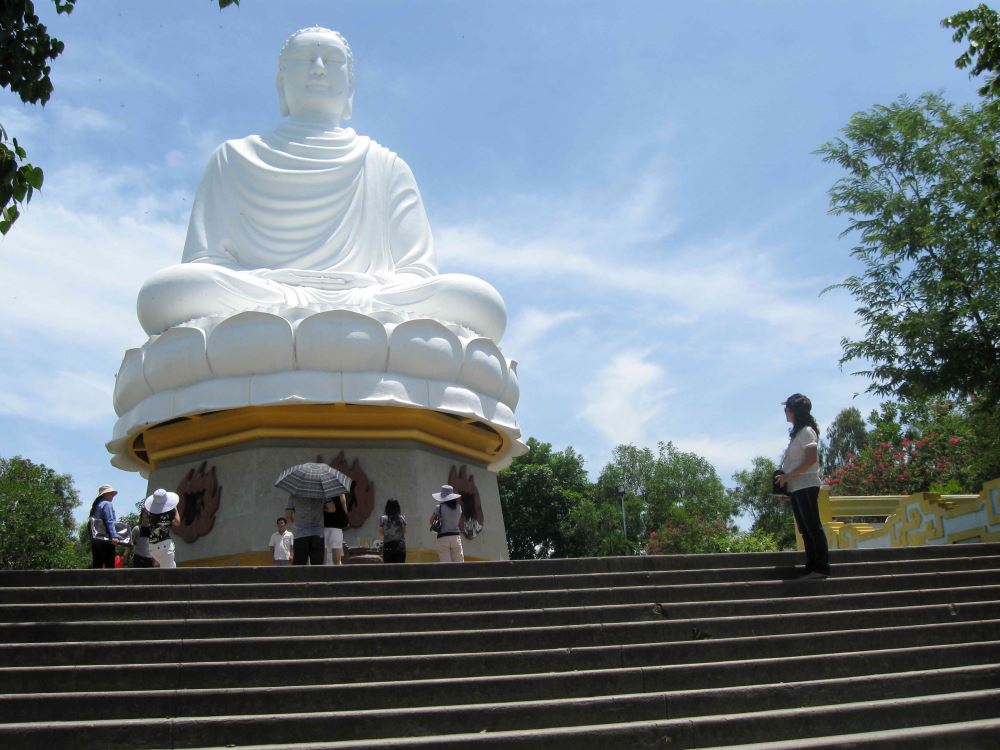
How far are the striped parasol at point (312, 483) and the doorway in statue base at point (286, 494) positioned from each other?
113 inches

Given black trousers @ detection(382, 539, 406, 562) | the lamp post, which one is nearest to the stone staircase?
black trousers @ detection(382, 539, 406, 562)

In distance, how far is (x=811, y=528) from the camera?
662cm

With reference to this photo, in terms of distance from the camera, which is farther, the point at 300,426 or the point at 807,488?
the point at 300,426

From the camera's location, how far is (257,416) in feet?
37.6

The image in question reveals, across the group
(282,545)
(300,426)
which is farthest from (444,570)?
(300,426)

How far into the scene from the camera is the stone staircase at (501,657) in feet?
15.4

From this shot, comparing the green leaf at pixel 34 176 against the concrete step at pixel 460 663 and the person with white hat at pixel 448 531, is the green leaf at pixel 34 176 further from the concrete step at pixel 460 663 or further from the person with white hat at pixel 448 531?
the person with white hat at pixel 448 531

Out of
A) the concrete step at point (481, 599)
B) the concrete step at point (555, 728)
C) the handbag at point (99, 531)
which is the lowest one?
the concrete step at point (555, 728)

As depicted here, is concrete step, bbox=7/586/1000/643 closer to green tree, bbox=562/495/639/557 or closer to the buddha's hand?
the buddha's hand

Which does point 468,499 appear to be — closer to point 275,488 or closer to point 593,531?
point 275,488

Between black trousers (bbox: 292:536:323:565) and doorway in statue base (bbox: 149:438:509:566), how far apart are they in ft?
9.55

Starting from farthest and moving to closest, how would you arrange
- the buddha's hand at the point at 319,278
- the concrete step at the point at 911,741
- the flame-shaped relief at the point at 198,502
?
the buddha's hand at the point at 319,278 < the flame-shaped relief at the point at 198,502 < the concrete step at the point at 911,741

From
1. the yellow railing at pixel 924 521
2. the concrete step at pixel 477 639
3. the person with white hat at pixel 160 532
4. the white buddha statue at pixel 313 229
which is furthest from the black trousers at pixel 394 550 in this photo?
the yellow railing at pixel 924 521

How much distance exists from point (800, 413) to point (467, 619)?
2.72m
